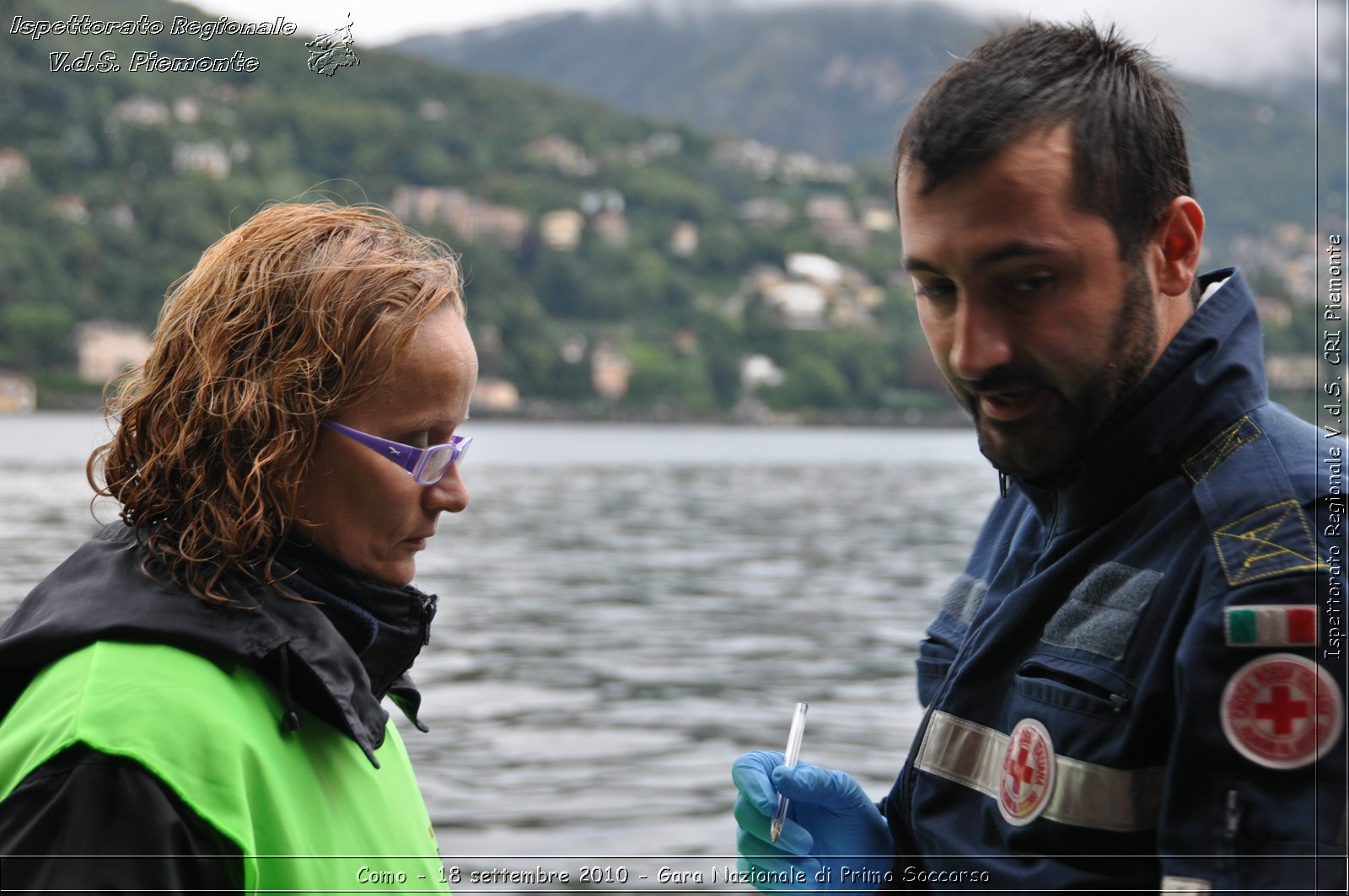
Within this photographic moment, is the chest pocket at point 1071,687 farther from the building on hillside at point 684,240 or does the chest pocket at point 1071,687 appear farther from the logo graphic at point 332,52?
the building on hillside at point 684,240

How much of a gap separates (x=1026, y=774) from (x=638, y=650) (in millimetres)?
8711

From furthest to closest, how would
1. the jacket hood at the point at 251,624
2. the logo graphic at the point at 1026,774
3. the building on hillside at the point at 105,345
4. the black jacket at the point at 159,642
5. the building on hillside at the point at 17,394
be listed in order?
1. the building on hillside at the point at 17,394
2. the building on hillside at the point at 105,345
3. the logo graphic at the point at 1026,774
4. the jacket hood at the point at 251,624
5. the black jacket at the point at 159,642

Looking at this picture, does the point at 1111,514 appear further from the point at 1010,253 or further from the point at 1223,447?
the point at 1010,253

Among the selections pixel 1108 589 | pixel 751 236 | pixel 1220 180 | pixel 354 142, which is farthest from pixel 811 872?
pixel 751 236

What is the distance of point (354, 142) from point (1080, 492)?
9013 centimetres

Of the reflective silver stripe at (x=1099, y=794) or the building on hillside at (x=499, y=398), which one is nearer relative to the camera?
the reflective silver stripe at (x=1099, y=794)

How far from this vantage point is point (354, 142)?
87.9 m

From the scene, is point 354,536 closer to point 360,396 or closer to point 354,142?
point 360,396

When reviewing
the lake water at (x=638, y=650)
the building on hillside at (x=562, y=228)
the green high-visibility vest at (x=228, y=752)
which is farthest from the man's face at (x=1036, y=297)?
the building on hillside at (x=562, y=228)

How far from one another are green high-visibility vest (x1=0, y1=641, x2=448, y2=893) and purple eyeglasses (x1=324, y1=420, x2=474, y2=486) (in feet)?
1.12

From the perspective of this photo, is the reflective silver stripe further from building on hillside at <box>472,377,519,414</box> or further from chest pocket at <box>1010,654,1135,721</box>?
building on hillside at <box>472,377,519,414</box>

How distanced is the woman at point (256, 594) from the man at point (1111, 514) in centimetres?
68

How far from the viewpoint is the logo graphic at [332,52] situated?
340cm

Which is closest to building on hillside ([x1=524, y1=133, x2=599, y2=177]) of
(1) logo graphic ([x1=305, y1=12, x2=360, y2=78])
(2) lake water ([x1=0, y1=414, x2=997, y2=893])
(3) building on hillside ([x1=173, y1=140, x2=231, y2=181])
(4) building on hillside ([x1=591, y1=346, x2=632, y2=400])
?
(4) building on hillside ([x1=591, y1=346, x2=632, y2=400])
